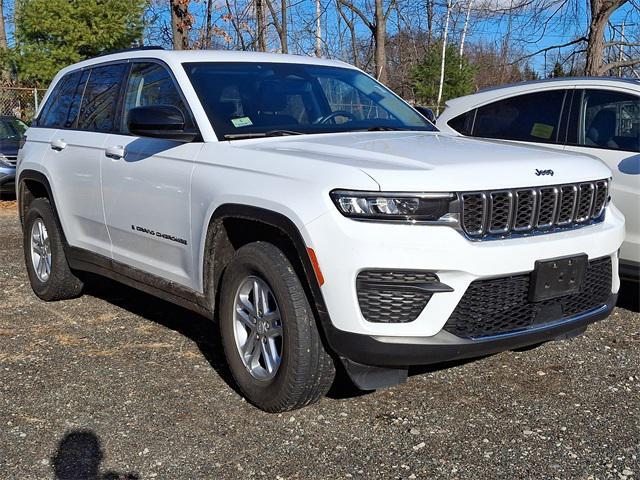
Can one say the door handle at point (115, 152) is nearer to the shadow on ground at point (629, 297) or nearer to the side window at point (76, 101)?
the side window at point (76, 101)

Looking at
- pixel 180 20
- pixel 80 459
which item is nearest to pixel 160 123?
pixel 80 459

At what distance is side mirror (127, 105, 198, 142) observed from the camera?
4.11 m

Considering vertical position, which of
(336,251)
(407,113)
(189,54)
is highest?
(189,54)

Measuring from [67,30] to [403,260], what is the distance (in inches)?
603

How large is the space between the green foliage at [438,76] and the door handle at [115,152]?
2694 centimetres

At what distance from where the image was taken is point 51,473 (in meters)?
3.31

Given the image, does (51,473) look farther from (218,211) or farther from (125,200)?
(125,200)

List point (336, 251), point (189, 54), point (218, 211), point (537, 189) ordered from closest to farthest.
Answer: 1. point (336, 251)
2. point (537, 189)
3. point (218, 211)
4. point (189, 54)

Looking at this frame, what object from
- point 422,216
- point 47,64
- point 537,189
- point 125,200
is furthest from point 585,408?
point 47,64

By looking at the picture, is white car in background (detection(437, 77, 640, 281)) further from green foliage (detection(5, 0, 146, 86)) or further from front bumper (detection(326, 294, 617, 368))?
green foliage (detection(5, 0, 146, 86))

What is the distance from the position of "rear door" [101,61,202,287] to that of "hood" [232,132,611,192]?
487 mm

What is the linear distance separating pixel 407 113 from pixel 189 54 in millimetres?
1509

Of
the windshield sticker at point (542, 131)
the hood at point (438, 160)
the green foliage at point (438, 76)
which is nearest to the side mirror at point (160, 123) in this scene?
the hood at point (438, 160)

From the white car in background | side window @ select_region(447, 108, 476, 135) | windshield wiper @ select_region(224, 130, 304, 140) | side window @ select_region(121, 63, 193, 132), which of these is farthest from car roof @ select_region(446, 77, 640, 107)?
side window @ select_region(121, 63, 193, 132)
